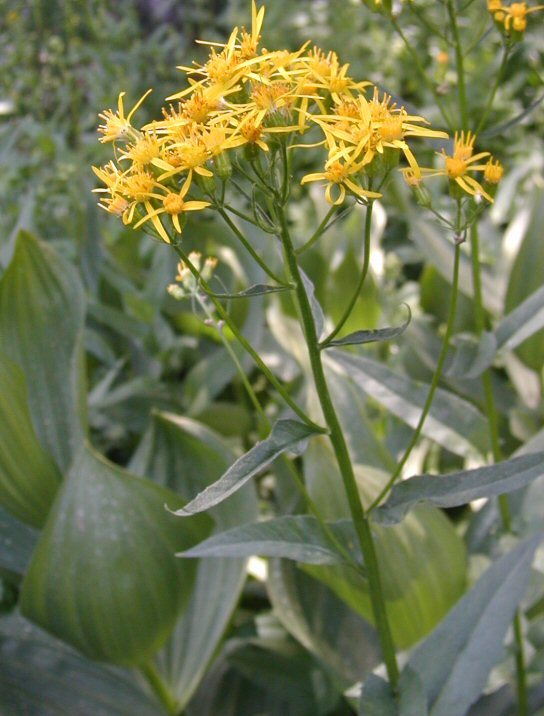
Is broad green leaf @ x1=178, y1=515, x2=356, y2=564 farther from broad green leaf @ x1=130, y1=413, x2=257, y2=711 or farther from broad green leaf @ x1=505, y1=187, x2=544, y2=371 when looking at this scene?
broad green leaf @ x1=505, y1=187, x2=544, y2=371

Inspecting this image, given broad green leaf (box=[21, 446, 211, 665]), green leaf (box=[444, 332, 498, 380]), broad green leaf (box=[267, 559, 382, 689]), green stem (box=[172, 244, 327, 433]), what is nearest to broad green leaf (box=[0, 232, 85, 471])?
broad green leaf (box=[21, 446, 211, 665])

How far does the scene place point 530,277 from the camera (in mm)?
1577

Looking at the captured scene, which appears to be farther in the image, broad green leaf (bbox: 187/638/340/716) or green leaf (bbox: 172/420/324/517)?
broad green leaf (bbox: 187/638/340/716)

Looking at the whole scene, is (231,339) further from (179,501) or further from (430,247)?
(179,501)

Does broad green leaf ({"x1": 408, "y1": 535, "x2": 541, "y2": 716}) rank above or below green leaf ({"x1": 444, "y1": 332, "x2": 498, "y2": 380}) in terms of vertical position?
below

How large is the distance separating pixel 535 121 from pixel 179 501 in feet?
6.93

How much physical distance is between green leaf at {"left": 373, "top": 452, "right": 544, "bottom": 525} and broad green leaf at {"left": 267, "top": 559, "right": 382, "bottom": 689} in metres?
0.49

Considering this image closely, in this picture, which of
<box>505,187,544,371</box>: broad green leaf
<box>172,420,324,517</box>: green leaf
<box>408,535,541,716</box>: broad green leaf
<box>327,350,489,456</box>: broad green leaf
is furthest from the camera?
<box>505,187,544,371</box>: broad green leaf

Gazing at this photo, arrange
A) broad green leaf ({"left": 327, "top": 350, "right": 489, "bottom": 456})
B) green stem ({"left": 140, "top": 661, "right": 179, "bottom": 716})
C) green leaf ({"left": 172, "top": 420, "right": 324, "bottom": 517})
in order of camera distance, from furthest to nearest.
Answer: green stem ({"left": 140, "top": 661, "right": 179, "bottom": 716}) < broad green leaf ({"left": 327, "top": 350, "right": 489, "bottom": 456}) < green leaf ({"left": 172, "top": 420, "right": 324, "bottom": 517})

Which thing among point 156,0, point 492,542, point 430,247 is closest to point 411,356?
point 430,247

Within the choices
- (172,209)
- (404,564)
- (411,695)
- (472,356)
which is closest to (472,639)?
(411,695)

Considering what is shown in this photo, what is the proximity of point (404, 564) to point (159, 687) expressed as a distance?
0.41 m

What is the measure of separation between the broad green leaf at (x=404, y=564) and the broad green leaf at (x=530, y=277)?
0.50 metres

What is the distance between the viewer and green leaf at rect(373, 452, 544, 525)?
2.55 ft
